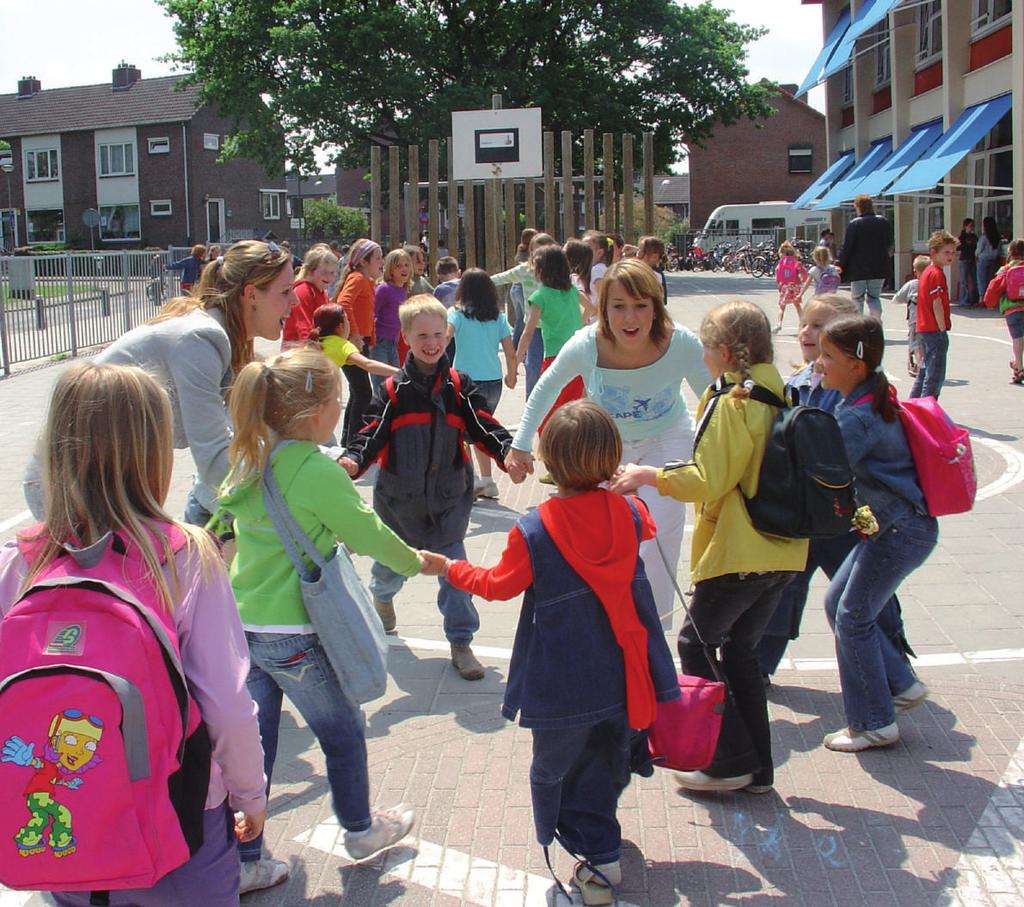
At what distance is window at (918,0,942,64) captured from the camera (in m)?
26.3

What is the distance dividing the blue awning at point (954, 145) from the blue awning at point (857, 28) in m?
3.00

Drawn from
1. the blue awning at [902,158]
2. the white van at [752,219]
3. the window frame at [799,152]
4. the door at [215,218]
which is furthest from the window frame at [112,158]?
the blue awning at [902,158]

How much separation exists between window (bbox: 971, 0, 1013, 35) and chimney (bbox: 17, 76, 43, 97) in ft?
191

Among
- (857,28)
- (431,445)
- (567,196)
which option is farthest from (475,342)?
(857,28)

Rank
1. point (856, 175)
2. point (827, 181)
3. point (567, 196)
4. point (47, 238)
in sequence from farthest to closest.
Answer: point (47, 238) < point (827, 181) < point (856, 175) < point (567, 196)

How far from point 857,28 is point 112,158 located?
150ft

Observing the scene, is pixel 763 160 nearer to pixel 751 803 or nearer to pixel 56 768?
pixel 751 803

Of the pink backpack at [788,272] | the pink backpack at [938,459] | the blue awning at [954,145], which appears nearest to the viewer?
the pink backpack at [938,459]

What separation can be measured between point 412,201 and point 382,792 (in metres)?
17.1

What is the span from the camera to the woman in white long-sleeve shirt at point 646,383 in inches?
198

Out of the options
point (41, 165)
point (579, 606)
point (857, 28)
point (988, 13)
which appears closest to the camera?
point (579, 606)

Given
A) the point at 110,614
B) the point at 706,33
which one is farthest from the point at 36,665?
the point at 706,33

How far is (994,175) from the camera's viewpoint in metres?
24.2

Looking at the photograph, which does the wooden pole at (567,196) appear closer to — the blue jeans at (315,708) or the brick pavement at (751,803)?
the brick pavement at (751,803)
